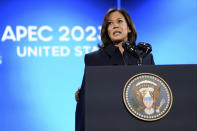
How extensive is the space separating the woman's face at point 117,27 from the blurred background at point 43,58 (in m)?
1.33

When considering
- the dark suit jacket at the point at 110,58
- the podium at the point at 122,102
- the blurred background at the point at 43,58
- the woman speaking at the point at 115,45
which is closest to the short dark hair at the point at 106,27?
the woman speaking at the point at 115,45

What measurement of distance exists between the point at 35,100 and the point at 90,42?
2.74 feet

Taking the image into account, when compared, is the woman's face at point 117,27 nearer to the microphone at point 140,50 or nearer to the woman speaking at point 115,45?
the woman speaking at point 115,45

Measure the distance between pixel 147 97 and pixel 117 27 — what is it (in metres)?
0.83

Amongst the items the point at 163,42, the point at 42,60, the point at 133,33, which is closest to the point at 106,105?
the point at 133,33

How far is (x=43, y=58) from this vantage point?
3008mm

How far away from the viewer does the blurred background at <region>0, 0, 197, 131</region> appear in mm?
2973

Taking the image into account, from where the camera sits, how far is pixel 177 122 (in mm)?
864

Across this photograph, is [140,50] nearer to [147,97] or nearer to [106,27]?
[147,97]

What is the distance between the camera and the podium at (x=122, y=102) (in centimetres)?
86

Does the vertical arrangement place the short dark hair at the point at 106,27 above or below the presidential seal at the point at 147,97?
above

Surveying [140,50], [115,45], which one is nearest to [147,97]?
[140,50]

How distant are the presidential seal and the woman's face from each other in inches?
29.0

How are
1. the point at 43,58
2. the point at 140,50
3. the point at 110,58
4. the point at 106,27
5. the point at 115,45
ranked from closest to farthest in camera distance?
the point at 140,50 < the point at 110,58 < the point at 115,45 < the point at 106,27 < the point at 43,58
